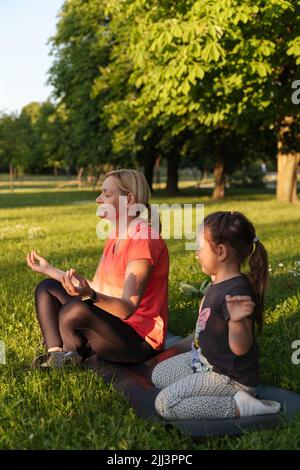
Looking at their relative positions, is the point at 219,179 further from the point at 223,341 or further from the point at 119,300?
the point at 223,341

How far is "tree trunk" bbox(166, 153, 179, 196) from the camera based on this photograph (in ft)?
115

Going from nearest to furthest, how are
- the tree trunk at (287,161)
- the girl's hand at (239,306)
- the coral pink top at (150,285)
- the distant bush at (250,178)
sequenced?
the girl's hand at (239,306) → the coral pink top at (150,285) → the tree trunk at (287,161) → the distant bush at (250,178)

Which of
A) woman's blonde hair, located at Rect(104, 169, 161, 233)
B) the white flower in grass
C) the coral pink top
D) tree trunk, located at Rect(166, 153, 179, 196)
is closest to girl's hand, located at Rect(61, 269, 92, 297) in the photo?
the coral pink top

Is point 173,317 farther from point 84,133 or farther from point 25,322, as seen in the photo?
point 84,133

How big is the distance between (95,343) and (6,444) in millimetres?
1056

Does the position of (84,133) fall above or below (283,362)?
above

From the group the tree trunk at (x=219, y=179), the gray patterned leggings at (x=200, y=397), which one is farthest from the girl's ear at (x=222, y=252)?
the tree trunk at (x=219, y=179)

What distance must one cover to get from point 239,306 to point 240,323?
0.42 ft

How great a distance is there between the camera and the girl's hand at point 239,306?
9.38 ft

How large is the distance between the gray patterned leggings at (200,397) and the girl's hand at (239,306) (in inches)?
19.9

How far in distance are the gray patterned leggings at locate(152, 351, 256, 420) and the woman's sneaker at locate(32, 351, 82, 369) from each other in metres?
0.91

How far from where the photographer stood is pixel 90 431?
Result: 3.02 m

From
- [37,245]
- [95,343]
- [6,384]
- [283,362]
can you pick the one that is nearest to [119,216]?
[95,343]

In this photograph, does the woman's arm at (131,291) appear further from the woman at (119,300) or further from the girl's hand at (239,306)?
the girl's hand at (239,306)
